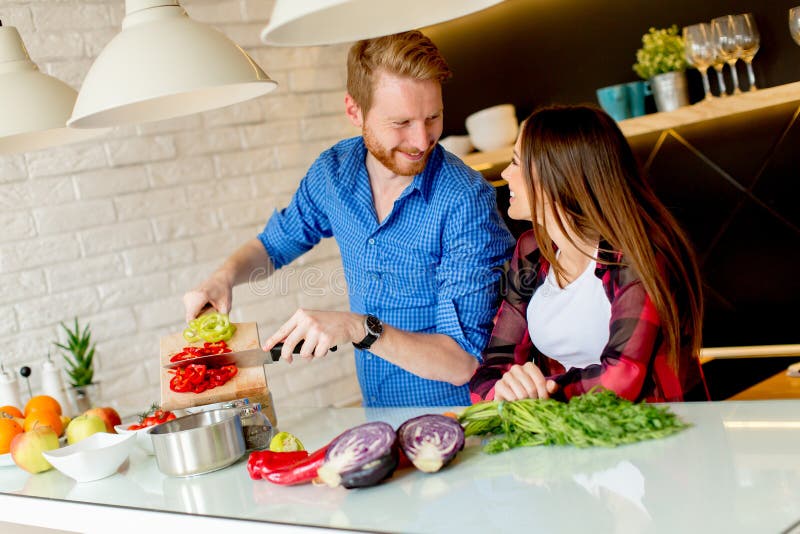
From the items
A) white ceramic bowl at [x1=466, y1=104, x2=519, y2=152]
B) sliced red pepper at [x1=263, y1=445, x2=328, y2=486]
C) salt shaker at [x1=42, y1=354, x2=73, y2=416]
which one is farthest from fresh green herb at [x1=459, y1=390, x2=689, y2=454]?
white ceramic bowl at [x1=466, y1=104, x2=519, y2=152]

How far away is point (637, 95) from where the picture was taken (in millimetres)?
3230

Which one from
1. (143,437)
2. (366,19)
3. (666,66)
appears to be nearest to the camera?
(366,19)

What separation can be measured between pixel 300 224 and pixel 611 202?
1.17 metres

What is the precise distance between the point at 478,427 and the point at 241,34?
105 inches

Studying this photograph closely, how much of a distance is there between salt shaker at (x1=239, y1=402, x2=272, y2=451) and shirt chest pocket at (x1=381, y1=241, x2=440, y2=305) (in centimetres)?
71

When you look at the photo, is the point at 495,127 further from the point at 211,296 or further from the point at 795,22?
the point at 211,296

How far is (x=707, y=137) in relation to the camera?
3232mm

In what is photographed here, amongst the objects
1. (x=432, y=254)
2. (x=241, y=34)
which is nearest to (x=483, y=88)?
(x=241, y=34)

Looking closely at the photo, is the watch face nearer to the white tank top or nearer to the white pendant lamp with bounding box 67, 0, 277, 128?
the white tank top

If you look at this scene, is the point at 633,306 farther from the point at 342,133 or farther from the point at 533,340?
the point at 342,133

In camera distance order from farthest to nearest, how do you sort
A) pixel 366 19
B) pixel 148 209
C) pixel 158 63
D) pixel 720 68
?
pixel 148 209 < pixel 720 68 < pixel 158 63 < pixel 366 19

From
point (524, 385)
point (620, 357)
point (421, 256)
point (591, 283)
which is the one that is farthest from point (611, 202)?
point (421, 256)

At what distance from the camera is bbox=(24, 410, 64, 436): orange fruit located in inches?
79.8

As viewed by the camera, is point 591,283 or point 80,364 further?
point 80,364
